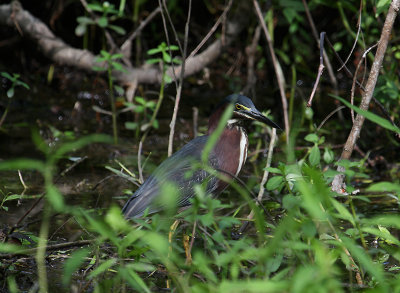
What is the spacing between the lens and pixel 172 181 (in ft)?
12.6

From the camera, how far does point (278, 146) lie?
532 centimetres

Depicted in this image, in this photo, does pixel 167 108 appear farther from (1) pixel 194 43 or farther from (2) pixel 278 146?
(2) pixel 278 146

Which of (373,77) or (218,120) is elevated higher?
(373,77)

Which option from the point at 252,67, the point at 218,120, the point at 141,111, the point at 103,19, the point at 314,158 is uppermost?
the point at 103,19

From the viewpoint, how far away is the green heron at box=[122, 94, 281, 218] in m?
3.71

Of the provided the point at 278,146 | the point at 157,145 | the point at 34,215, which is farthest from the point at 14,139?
the point at 278,146

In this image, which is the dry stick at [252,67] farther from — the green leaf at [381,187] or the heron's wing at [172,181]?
the green leaf at [381,187]

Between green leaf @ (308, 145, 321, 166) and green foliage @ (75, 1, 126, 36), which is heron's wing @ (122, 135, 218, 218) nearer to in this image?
green leaf @ (308, 145, 321, 166)

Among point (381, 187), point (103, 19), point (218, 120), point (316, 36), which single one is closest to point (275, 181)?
point (381, 187)

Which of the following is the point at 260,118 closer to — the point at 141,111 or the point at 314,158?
the point at 314,158

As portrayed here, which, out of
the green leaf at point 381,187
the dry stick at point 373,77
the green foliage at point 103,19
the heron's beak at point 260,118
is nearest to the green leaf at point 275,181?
the dry stick at point 373,77

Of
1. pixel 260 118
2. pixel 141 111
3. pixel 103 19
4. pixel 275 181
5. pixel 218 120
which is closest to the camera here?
pixel 275 181

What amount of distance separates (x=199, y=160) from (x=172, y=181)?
201 millimetres

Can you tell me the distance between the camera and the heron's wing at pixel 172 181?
369cm
